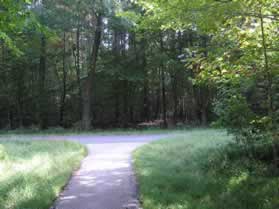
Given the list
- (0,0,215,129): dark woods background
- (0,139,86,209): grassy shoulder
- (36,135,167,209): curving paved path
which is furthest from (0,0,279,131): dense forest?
(36,135,167,209): curving paved path

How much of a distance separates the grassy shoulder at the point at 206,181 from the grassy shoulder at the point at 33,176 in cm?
176

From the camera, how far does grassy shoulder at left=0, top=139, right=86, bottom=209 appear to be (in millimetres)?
6227

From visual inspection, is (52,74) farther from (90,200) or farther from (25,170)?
(90,200)

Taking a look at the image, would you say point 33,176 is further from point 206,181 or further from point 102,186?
point 206,181

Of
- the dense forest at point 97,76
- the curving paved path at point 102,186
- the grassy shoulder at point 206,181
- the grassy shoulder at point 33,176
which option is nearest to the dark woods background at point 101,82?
the dense forest at point 97,76

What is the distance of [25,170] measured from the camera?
892cm

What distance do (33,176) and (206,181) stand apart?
151 inches

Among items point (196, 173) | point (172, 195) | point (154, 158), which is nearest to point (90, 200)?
point (172, 195)

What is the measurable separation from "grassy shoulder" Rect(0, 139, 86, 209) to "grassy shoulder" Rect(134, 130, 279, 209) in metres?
1.76

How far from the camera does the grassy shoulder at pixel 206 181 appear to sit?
6137 mm

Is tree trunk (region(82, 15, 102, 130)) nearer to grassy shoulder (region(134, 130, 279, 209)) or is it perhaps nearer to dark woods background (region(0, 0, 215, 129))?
dark woods background (region(0, 0, 215, 129))

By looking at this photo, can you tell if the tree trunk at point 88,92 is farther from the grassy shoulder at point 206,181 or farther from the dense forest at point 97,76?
the grassy shoulder at point 206,181

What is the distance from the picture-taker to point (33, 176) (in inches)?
316

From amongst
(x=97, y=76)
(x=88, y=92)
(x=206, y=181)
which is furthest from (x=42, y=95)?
(x=206, y=181)
